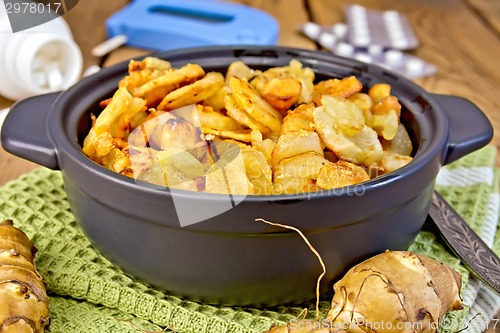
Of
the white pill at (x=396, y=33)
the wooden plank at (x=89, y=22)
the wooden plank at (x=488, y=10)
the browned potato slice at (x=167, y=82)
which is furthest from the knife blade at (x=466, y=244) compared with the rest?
the wooden plank at (x=488, y=10)

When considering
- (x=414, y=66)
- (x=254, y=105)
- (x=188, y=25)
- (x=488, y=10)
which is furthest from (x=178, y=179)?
(x=488, y=10)

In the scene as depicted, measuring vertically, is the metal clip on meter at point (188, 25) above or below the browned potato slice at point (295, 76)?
below

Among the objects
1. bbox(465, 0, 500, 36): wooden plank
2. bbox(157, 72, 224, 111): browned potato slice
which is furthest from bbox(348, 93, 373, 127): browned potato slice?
bbox(465, 0, 500, 36): wooden plank

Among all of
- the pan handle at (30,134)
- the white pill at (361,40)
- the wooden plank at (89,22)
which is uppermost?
the pan handle at (30,134)

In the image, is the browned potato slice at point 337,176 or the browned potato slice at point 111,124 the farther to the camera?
the browned potato slice at point 111,124

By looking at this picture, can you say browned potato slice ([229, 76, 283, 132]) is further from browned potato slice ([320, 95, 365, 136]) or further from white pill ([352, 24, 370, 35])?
white pill ([352, 24, 370, 35])

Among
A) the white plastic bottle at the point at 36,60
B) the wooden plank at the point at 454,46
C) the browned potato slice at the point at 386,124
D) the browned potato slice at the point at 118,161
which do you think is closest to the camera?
the browned potato slice at the point at 118,161

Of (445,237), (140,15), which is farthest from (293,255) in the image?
(140,15)

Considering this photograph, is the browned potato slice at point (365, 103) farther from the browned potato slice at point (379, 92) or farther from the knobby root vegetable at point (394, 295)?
the knobby root vegetable at point (394, 295)
